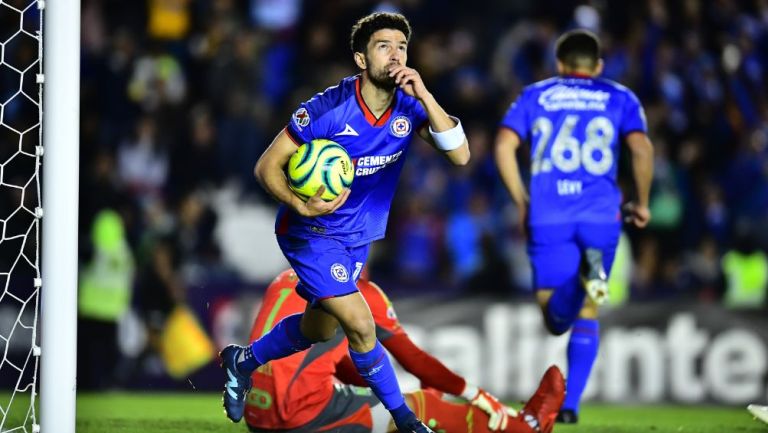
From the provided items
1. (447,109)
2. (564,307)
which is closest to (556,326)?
(564,307)

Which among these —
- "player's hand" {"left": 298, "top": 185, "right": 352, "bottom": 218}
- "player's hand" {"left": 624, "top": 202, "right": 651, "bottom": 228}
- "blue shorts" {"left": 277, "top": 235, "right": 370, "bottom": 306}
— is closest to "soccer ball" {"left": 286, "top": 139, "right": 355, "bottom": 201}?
"player's hand" {"left": 298, "top": 185, "right": 352, "bottom": 218}

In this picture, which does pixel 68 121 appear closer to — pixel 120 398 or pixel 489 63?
pixel 120 398

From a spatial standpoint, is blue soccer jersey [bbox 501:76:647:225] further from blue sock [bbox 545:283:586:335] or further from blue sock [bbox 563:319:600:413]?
blue sock [bbox 563:319:600:413]

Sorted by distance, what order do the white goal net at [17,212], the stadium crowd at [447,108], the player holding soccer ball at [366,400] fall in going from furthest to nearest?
1. the stadium crowd at [447,108]
2. the white goal net at [17,212]
3. the player holding soccer ball at [366,400]

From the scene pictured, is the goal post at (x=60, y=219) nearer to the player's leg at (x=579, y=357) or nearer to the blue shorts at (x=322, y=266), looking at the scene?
the blue shorts at (x=322, y=266)

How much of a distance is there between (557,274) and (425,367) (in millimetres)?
1757

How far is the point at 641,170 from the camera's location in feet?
22.0

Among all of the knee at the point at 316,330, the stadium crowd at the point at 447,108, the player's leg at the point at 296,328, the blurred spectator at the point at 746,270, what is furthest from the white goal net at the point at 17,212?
the blurred spectator at the point at 746,270

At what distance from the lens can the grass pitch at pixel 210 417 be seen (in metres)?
6.08

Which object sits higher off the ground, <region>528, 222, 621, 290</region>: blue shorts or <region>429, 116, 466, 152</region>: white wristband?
<region>429, 116, 466, 152</region>: white wristband

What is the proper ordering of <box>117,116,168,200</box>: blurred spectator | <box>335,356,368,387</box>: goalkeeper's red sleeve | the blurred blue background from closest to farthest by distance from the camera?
1. <box>335,356,368,387</box>: goalkeeper's red sleeve
2. the blurred blue background
3. <box>117,116,168,200</box>: blurred spectator

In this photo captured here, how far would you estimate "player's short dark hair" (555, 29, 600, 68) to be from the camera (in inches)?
269

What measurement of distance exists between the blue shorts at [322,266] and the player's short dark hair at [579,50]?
7.76ft

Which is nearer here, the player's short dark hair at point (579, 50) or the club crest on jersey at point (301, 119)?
the club crest on jersey at point (301, 119)
